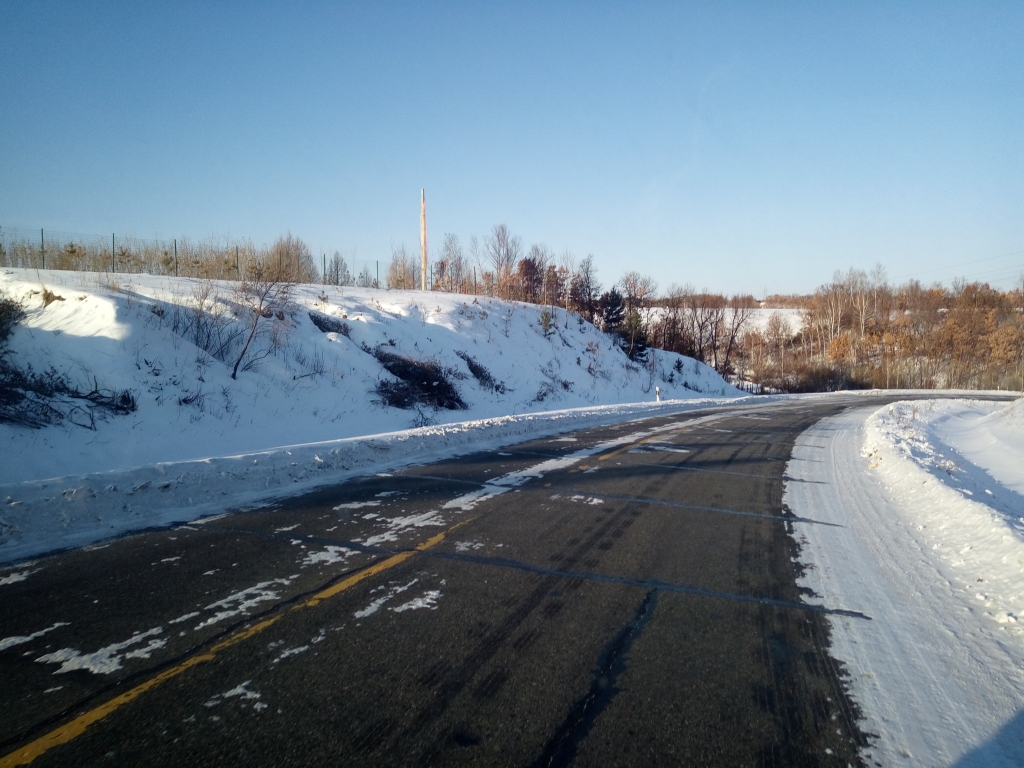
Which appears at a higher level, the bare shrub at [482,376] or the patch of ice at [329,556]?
the bare shrub at [482,376]

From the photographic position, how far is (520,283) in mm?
51281

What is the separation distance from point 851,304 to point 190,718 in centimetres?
8092

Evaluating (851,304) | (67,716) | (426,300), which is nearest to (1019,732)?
(67,716)

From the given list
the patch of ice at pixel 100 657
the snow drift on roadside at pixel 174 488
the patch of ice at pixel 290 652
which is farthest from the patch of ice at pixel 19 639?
the snow drift on roadside at pixel 174 488

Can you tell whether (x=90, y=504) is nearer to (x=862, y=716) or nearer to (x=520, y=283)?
(x=862, y=716)

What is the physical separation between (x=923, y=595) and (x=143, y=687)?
5933mm

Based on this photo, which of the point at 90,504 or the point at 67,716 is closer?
the point at 67,716

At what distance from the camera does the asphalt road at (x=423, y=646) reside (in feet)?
9.88

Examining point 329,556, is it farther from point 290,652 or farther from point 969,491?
point 969,491

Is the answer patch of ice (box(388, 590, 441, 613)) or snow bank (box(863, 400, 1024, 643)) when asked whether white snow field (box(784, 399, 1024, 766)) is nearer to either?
snow bank (box(863, 400, 1024, 643))

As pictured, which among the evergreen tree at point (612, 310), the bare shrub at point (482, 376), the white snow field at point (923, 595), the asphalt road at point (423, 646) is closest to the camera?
the asphalt road at point (423, 646)

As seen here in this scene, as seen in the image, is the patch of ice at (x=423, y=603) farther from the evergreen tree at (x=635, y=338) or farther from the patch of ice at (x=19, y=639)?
the evergreen tree at (x=635, y=338)

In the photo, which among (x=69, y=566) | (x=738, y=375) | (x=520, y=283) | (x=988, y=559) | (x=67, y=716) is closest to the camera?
(x=67, y=716)

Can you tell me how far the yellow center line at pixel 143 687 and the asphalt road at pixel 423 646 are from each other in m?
0.01
